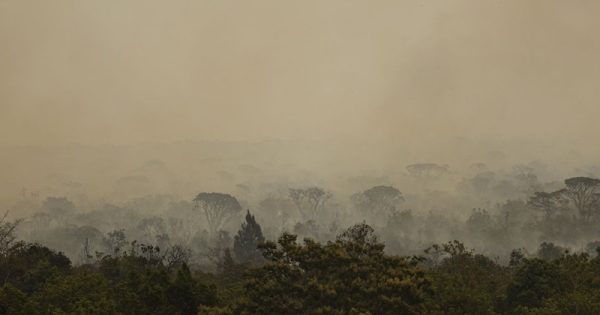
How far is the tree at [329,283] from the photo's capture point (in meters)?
35.6

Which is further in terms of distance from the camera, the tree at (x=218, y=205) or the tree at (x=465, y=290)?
the tree at (x=218, y=205)

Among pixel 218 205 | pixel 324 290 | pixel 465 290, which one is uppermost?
pixel 218 205

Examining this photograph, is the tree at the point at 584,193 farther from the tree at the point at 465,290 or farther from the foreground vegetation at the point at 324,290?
the foreground vegetation at the point at 324,290

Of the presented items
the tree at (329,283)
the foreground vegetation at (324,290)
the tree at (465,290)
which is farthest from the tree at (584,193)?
the tree at (329,283)

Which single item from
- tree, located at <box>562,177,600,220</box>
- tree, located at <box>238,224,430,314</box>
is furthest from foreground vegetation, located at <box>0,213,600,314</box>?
tree, located at <box>562,177,600,220</box>

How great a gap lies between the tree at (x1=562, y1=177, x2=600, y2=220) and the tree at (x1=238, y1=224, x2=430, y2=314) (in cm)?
12286

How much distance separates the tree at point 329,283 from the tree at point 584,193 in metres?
123

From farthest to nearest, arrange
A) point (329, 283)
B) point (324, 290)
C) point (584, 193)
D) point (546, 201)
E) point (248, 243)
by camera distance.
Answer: point (546, 201) < point (584, 193) < point (248, 243) < point (329, 283) < point (324, 290)

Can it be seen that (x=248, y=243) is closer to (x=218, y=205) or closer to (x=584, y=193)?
(x=218, y=205)

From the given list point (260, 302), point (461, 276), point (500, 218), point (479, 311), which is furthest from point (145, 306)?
point (500, 218)

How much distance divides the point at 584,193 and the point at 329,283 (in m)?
130

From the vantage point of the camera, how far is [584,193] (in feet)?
486

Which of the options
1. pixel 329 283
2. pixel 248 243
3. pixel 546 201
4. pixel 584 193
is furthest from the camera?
pixel 546 201

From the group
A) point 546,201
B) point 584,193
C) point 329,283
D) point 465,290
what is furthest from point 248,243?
point 329,283
